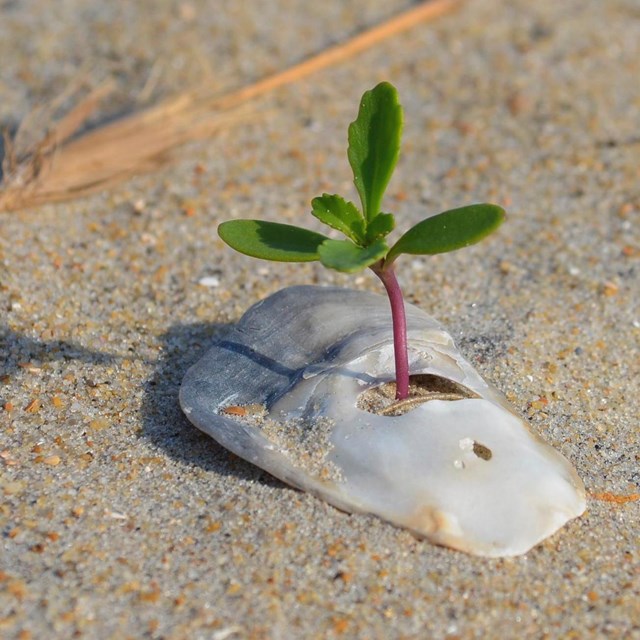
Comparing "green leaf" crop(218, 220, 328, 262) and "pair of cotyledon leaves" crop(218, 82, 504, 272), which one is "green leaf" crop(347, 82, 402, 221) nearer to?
"pair of cotyledon leaves" crop(218, 82, 504, 272)

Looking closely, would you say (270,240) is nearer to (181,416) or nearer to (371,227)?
(371,227)

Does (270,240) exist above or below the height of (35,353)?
above

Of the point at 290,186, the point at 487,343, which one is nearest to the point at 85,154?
the point at 290,186

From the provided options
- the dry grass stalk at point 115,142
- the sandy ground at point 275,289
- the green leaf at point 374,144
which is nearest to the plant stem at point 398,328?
the green leaf at point 374,144

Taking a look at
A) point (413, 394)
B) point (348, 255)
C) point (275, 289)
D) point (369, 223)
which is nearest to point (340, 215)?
point (369, 223)

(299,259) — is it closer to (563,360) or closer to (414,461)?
(414,461)
